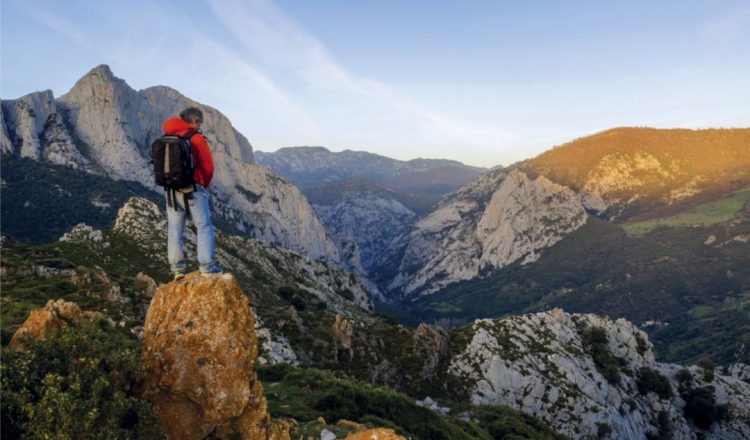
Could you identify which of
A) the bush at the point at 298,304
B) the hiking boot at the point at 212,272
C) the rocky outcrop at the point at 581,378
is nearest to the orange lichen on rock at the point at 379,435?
the hiking boot at the point at 212,272

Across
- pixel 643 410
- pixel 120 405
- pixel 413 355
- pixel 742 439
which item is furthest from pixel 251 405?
pixel 742 439

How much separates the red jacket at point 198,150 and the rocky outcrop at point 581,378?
155 ft

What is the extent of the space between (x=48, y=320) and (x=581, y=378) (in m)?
61.9

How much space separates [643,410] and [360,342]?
44394 mm

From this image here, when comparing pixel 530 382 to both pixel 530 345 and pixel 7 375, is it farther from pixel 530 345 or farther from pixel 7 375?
pixel 7 375

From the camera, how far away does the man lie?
10.4 metres

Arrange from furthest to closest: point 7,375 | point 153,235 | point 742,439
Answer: point 742,439 < point 153,235 < point 7,375

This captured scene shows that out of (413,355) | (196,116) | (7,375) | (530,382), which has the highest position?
(196,116)

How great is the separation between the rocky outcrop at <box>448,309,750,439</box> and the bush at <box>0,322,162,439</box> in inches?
1846

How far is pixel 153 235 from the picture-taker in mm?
60844

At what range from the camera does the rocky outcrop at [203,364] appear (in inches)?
389

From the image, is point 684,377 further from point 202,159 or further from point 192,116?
point 192,116

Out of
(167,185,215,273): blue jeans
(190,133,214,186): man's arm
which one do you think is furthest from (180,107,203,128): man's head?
(167,185,215,273): blue jeans

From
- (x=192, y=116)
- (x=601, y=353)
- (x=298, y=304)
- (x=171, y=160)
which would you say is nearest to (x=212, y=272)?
(x=171, y=160)
